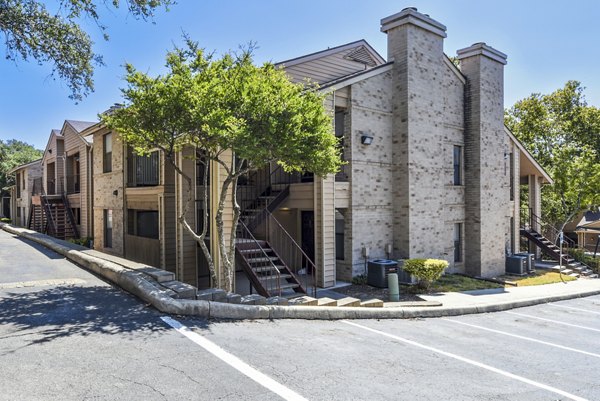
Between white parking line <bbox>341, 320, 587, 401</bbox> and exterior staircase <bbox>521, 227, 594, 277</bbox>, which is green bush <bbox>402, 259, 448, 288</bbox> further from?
exterior staircase <bbox>521, 227, 594, 277</bbox>

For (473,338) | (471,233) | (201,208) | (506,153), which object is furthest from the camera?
(506,153)

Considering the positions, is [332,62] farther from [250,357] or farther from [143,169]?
[250,357]

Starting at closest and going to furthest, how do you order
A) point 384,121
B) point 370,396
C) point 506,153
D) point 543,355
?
point 370,396
point 543,355
point 384,121
point 506,153

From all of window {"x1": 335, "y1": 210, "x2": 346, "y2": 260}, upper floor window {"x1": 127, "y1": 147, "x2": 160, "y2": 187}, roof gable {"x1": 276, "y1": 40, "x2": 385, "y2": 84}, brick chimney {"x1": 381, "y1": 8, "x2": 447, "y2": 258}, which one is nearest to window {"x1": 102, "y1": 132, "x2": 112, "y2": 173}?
upper floor window {"x1": 127, "y1": 147, "x2": 160, "y2": 187}

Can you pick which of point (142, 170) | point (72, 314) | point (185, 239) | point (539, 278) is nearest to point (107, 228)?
point (142, 170)

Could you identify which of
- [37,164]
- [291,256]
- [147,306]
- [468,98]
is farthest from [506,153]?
[37,164]

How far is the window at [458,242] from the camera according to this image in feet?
60.5

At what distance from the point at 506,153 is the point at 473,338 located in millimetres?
15568

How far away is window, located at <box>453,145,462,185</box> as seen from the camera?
61.0 ft

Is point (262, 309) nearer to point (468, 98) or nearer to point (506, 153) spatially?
point (468, 98)

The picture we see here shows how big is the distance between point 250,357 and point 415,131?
501 inches

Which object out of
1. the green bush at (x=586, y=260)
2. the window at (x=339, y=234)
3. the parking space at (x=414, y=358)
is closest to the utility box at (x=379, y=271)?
the window at (x=339, y=234)

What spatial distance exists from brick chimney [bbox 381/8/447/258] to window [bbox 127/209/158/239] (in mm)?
9563

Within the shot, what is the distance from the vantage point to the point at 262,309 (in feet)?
26.4
